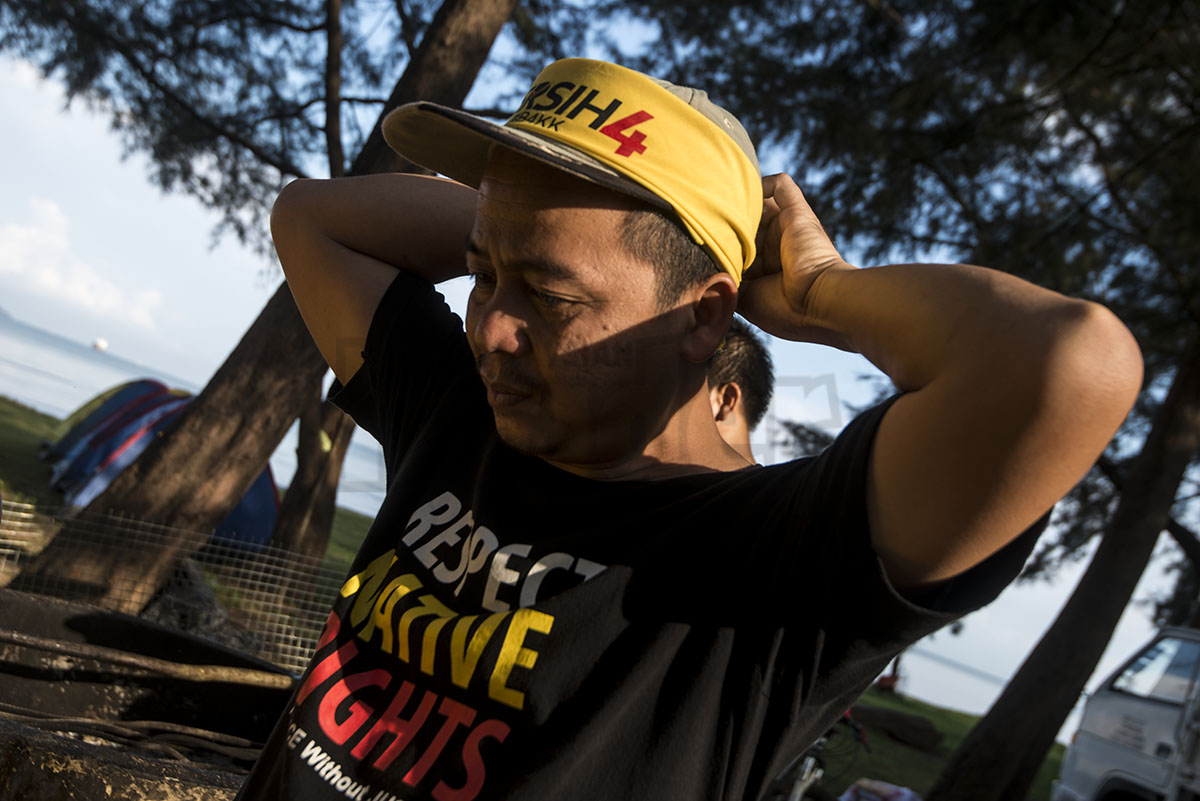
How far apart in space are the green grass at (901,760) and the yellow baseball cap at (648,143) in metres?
4.38

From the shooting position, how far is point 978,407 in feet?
3.11

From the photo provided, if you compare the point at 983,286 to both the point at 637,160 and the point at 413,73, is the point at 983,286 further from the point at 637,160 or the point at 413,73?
the point at 413,73

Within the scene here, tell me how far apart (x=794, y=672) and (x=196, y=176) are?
9515mm

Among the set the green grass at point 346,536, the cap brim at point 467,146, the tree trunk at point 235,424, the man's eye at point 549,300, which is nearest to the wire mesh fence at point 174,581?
the tree trunk at point 235,424

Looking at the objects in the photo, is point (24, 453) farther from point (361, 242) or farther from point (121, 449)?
point (361, 242)

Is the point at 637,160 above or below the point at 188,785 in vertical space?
above

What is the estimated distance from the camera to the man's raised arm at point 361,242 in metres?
1.70

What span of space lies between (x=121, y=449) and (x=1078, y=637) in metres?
8.61

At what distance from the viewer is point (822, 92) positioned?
7590 mm

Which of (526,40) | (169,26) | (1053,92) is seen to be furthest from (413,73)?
(1053,92)

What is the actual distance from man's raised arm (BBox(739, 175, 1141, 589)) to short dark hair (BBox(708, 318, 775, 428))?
6.28ft

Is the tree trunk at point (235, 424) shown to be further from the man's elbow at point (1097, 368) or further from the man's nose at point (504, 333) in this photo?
the man's elbow at point (1097, 368)

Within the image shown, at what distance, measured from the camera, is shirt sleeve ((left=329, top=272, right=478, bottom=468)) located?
5.15 feet

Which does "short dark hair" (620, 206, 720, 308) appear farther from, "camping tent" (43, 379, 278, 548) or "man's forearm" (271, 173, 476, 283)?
"camping tent" (43, 379, 278, 548)
